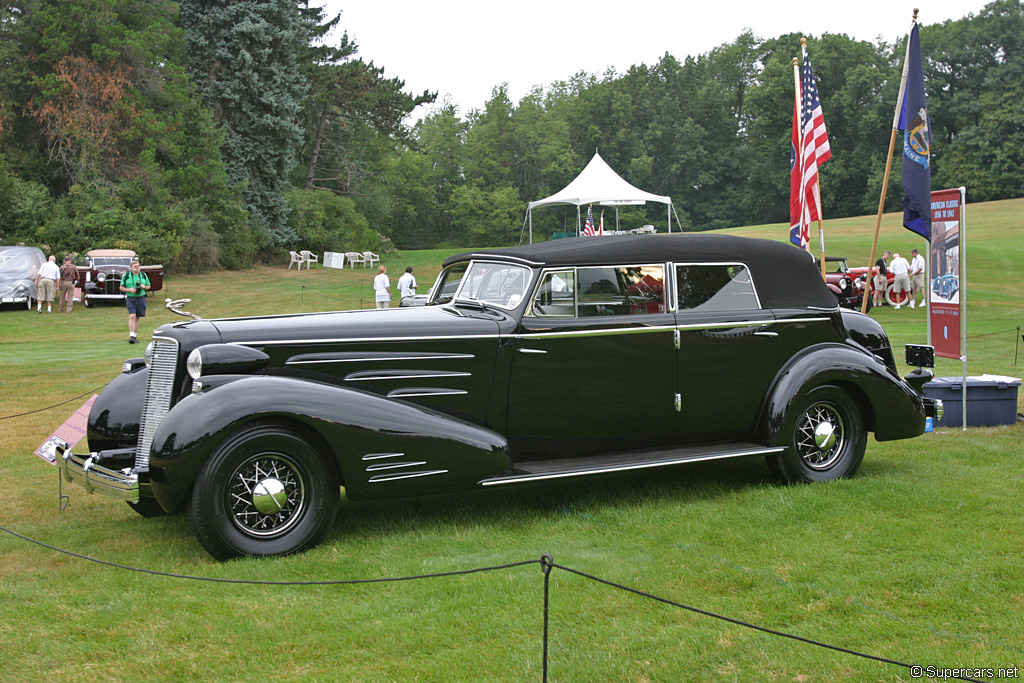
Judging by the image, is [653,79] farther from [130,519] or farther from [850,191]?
[130,519]

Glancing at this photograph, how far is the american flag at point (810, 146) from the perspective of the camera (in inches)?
567

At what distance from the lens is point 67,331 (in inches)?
825

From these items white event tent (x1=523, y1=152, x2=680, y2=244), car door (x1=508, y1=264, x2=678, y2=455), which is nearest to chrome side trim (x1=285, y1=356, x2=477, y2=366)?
car door (x1=508, y1=264, x2=678, y2=455)

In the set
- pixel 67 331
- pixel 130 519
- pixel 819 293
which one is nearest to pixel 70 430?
pixel 130 519

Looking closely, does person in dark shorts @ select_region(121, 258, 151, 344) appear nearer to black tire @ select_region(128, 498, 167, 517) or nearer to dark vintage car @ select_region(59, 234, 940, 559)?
dark vintage car @ select_region(59, 234, 940, 559)

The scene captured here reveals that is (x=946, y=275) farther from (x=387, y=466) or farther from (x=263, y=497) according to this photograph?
(x=263, y=497)

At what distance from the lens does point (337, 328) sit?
5695 mm

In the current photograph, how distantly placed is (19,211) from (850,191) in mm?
63763

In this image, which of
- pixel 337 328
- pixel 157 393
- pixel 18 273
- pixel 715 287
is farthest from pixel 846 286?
pixel 18 273

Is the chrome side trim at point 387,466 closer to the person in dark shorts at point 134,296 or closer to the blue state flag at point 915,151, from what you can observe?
the blue state flag at point 915,151

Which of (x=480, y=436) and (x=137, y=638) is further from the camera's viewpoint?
(x=480, y=436)

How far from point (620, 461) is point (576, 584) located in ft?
5.08

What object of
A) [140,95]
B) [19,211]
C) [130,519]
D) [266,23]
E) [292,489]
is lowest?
[130,519]

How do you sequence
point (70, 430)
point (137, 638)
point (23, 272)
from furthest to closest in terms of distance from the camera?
point (23, 272) → point (70, 430) → point (137, 638)
